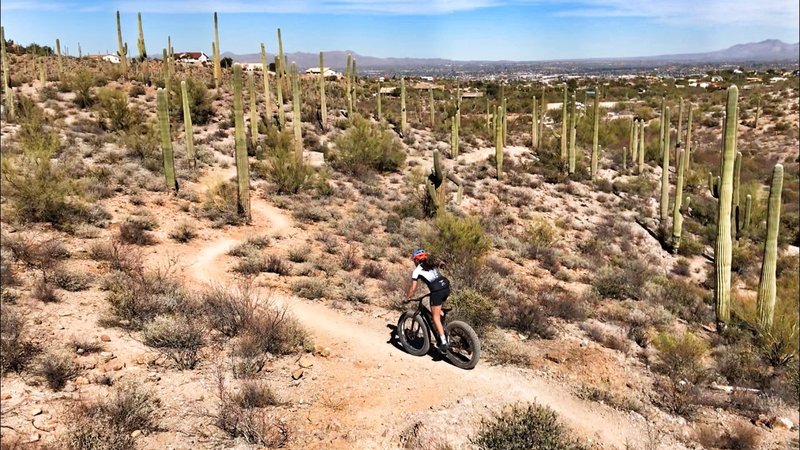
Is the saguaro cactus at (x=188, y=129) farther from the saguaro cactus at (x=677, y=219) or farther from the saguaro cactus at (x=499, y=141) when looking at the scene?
the saguaro cactus at (x=677, y=219)

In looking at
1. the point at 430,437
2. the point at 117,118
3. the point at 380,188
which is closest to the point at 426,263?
the point at 430,437

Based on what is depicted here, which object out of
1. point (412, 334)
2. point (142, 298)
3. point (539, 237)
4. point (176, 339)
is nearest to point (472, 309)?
point (412, 334)

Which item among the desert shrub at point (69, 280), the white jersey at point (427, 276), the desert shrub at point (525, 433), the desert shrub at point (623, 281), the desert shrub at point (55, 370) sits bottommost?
the desert shrub at point (623, 281)

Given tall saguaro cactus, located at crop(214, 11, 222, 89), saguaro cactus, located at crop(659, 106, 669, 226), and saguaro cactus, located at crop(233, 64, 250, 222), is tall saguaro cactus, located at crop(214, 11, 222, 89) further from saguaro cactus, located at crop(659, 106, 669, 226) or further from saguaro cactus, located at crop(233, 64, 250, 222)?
saguaro cactus, located at crop(659, 106, 669, 226)

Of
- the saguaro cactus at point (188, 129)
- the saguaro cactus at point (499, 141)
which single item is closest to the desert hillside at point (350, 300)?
the saguaro cactus at point (499, 141)

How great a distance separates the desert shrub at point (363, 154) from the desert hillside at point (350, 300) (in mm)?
92

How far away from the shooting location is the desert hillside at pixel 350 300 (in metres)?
5.98

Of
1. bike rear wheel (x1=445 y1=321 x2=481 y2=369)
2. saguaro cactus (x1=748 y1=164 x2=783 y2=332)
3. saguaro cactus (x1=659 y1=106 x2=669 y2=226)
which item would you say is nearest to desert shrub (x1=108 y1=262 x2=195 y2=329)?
bike rear wheel (x1=445 y1=321 x2=481 y2=369)

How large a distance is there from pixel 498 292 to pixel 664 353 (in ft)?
10.4

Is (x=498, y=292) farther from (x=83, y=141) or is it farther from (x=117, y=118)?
(x=117, y=118)

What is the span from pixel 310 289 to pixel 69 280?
3828mm

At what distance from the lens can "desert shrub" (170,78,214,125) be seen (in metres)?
23.9

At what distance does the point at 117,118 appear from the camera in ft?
66.0

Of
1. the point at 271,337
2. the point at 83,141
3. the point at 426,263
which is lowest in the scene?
the point at 271,337
